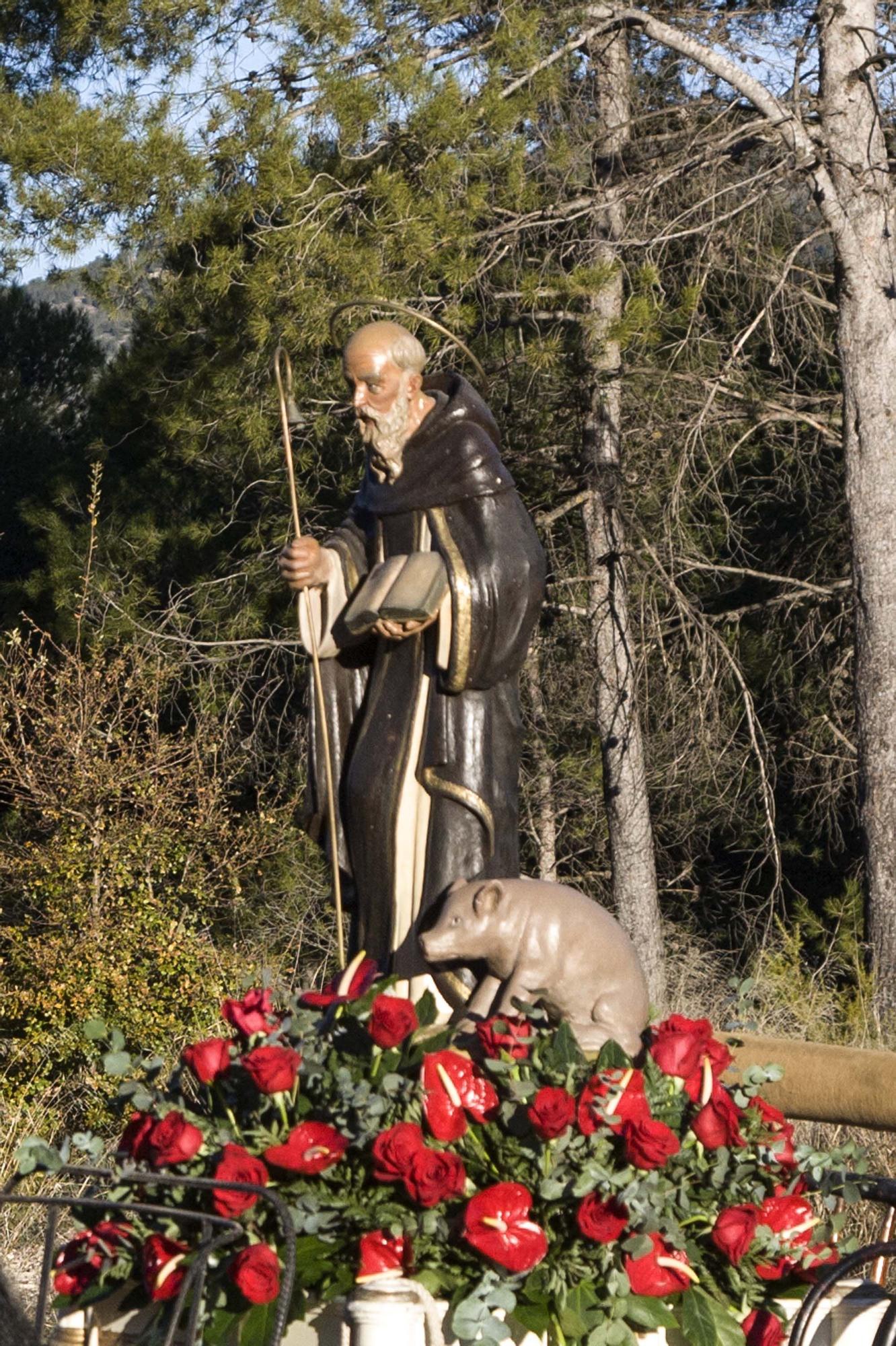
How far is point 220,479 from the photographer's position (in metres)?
13.6

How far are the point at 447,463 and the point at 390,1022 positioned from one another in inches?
78.1

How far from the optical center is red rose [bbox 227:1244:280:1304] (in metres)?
3.03

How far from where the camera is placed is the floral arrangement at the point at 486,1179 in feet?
10.2

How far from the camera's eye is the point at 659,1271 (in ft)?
10.4

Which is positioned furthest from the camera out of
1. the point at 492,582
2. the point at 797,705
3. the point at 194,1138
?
the point at 797,705

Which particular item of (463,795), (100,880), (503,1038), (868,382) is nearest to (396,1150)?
(503,1038)

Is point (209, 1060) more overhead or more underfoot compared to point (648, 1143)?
more overhead

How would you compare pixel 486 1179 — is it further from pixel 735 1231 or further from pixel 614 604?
pixel 614 604

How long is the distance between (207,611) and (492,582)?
26.1ft

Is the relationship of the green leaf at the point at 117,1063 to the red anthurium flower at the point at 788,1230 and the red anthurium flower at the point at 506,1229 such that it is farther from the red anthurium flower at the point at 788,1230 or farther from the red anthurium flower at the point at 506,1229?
the red anthurium flower at the point at 788,1230

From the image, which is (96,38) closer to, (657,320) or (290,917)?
(657,320)

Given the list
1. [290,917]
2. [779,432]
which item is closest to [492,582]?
[290,917]

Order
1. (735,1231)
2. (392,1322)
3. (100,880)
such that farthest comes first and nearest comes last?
(100,880) → (735,1231) → (392,1322)

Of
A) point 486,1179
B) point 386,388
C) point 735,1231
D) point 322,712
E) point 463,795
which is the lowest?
point 735,1231
